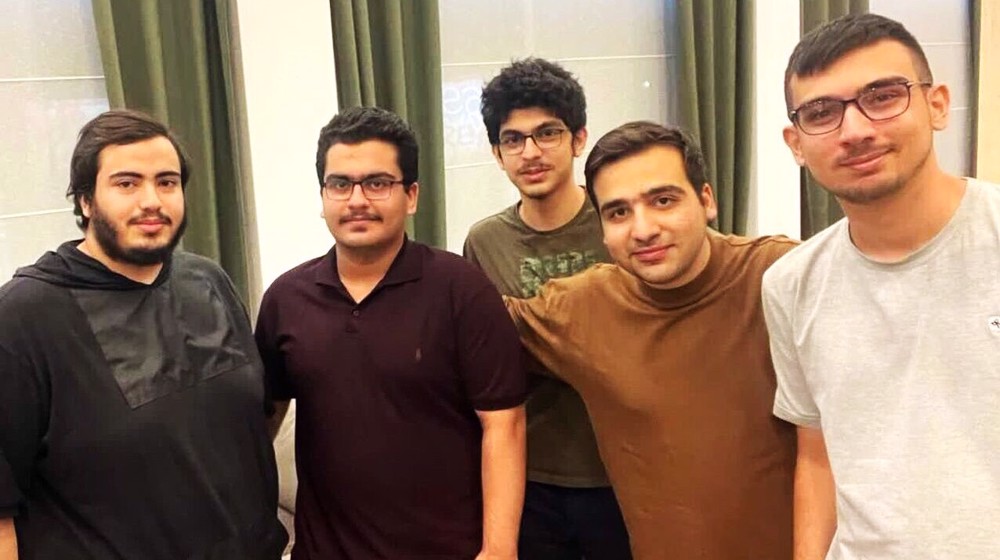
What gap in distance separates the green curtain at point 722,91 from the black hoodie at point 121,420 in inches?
106

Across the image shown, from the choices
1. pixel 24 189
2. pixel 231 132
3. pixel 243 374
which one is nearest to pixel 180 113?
pixel 231 132

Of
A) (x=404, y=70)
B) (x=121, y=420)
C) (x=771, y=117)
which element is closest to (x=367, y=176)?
(x=121, y=420)

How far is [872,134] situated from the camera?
115 cm

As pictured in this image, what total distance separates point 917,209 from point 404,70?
2.08m

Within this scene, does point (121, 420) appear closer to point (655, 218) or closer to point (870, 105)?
point (655, 218)

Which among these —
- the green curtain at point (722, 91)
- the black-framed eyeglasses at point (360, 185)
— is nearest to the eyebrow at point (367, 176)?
the black-framed eyeglasses at point (360, 185)

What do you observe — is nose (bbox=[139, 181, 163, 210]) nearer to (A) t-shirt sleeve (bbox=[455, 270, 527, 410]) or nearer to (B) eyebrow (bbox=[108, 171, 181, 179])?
(B) eyebrow (bbox=[108, 171, 181, 179])

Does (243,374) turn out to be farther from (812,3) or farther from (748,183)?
(812,3)

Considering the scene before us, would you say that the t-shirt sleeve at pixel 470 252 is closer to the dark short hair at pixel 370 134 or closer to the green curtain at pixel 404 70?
the dark short hair at pixel 370 134

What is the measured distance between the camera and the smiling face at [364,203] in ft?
5.43

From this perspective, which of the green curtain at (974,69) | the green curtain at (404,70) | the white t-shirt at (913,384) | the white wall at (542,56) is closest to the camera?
the white t-shirt at (913,384)

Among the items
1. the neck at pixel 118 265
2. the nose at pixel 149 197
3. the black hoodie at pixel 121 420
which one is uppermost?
the nose at pixel 149 197

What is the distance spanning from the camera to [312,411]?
167 centimetres

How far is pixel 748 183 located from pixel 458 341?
8.53 feet
